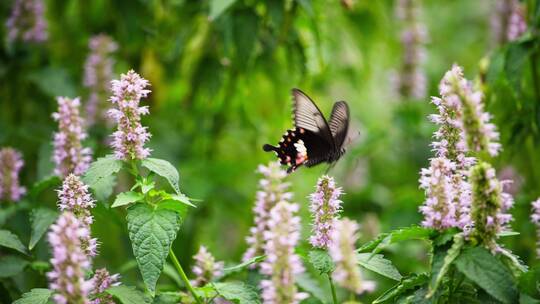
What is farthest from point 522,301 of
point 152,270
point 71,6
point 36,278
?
point 71,6

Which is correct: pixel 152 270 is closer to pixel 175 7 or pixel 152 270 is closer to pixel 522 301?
pixel 522 301

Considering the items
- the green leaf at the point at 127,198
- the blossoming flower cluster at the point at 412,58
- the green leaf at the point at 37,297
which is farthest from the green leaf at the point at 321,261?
the blossoming flower cluster at the point at 412,58

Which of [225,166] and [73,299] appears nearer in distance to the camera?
[73,299]

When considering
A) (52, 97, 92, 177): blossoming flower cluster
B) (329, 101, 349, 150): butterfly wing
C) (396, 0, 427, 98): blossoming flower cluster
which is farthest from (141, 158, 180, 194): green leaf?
(396, 0, 427, 98): blossoming flower cluster

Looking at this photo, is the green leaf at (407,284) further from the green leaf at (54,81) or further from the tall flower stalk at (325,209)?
the green leaf at (54,81)

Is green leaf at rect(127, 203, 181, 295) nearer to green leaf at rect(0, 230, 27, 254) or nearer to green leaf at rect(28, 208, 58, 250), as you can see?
green leaf at rect(0, 230, 27, 254)
